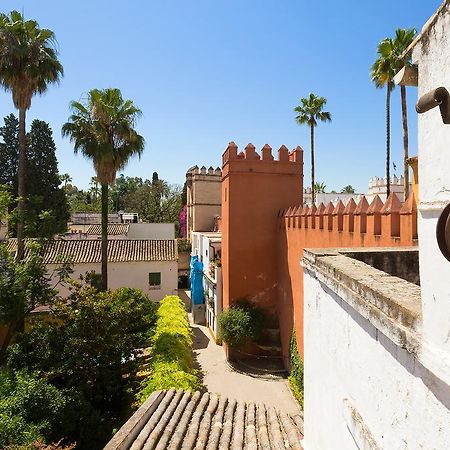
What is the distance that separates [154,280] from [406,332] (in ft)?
69.4

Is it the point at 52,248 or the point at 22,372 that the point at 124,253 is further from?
the point at 22,372

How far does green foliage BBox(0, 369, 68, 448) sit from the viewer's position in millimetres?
7258

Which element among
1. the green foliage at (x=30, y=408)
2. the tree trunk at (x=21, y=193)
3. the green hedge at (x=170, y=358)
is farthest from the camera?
the tree trunk at (x=21, y=193)

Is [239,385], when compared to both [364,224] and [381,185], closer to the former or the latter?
[364,224]

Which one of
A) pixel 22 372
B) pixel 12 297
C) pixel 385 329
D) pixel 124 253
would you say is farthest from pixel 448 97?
pixel 124 253

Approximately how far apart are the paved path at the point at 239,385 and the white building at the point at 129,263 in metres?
7.10

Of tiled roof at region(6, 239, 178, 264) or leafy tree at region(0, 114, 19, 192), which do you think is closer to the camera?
tiled roof at region(6, 239, 178, 264)

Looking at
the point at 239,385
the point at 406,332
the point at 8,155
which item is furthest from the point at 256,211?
the point at 8,155

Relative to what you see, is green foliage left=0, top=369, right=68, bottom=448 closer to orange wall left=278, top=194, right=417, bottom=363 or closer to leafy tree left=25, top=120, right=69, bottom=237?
orange wall left=278, top=194, right=417, bottom=363

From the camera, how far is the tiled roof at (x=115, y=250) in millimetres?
21219

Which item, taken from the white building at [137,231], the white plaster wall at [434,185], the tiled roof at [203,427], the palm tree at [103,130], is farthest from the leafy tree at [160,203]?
the white plaster wall at [434,185]

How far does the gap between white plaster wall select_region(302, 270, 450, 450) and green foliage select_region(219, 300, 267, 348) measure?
1011 cm

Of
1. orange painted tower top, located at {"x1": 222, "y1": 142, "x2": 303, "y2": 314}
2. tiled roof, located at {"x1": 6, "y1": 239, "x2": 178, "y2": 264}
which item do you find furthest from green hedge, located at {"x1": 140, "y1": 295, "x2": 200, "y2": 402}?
tiled roof, located at {"x1": 6, "y1": 239, "x2": 178, "y2": 264}

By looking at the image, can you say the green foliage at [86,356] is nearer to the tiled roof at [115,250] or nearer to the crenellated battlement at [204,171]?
the tiled roof at [115,250]
